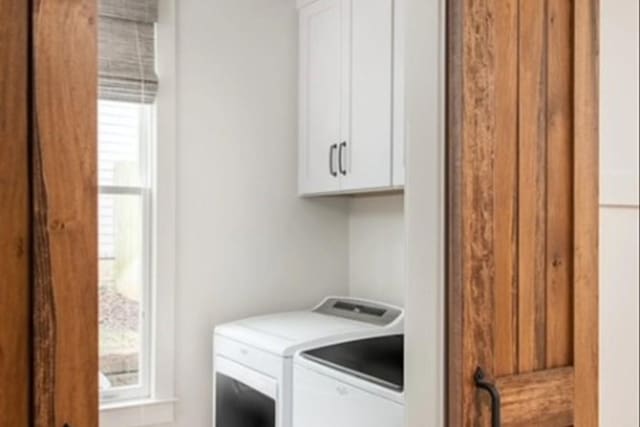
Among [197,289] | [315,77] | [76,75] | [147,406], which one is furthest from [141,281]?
[76,75]

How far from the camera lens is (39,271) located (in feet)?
3.62

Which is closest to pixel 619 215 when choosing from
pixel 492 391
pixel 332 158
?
pixel 492 391

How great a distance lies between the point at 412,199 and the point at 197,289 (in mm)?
1767

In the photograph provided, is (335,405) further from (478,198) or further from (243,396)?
(478,198)

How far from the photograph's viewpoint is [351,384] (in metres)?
2.19

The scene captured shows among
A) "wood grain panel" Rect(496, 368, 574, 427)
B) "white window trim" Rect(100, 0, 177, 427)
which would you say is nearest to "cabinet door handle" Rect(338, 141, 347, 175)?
"white window trim" Rect(100, 0, 177, 427)

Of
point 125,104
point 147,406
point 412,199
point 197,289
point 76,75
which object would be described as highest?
point 125,104

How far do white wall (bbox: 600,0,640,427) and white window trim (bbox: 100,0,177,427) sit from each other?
1892mm

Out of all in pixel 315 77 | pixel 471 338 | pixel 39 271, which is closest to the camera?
pixel 39 271

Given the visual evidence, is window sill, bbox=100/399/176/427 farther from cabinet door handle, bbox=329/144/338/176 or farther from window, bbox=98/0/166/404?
cabinet door handle, bbox=329/144/338/176

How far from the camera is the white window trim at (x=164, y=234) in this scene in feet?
9.81

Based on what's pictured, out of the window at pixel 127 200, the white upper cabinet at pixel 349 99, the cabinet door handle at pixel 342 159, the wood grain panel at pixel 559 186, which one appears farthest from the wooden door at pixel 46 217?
the cabinet door handle at pixel 342 159

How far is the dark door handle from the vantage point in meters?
1.45

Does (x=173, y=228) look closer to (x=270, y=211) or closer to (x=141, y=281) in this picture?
(x=141, y=281)
